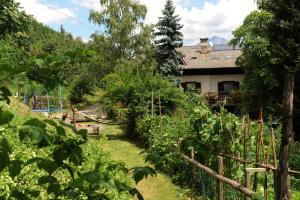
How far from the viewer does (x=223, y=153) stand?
9.60 m

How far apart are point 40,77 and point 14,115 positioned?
1.12 ft

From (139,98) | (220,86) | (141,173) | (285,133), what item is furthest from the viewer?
(220,86)

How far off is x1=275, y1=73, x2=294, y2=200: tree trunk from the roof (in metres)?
35.6

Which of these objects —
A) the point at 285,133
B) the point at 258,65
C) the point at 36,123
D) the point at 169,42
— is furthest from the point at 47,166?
the point at 169,42

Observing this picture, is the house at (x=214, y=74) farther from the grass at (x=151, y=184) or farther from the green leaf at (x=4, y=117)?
the green leaf at (x=4, y=117)

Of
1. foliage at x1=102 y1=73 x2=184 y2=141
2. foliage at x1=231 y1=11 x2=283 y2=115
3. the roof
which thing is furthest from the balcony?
foliage at x1=102 y1=73 x2=184 y2=141

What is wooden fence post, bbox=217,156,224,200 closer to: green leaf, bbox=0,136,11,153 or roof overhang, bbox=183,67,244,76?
green leaf, bbox=0,136,11,153

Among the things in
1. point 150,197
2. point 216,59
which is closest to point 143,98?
point 150,197

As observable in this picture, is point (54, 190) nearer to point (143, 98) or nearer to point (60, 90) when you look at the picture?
point (60, 90)

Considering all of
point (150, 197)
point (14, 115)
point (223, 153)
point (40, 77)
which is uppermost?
point (40, 77)

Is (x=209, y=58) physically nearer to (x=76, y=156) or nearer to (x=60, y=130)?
(x=76, y=156)

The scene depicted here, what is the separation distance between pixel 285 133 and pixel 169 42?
3190cm

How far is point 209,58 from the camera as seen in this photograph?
42.0m

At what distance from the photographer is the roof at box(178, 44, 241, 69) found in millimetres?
40156
